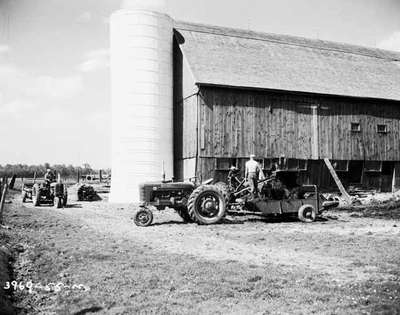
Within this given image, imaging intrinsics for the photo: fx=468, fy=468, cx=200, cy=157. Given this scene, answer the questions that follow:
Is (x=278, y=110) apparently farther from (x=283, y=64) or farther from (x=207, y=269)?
(x=207, y=269)

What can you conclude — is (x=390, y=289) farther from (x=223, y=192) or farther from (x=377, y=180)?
(x=377, y=180)

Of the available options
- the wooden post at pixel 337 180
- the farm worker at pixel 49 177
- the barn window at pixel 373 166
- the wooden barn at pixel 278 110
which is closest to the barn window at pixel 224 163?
the wooden barn at pixel 278 110

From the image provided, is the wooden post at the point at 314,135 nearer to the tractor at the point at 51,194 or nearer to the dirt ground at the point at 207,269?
the dirt ground at the point at 207,269

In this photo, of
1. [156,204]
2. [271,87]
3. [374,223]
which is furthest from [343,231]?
[271,87]

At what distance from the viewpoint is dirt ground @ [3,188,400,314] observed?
5785mm

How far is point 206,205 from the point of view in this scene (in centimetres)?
1433

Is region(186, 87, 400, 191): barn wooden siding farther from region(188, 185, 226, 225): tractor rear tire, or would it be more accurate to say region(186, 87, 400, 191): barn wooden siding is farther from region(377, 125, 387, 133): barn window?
region(188, 185, 226, 225): tractor rear tire

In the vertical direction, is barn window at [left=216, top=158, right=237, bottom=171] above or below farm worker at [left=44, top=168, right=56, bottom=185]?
above

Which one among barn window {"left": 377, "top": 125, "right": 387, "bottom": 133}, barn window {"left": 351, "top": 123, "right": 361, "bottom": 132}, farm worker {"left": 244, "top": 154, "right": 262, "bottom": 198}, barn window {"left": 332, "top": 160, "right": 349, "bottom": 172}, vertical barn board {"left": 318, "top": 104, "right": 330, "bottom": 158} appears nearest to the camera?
farm worker {"left": 244, "top": 154, "right": 262, "bottom": 198}

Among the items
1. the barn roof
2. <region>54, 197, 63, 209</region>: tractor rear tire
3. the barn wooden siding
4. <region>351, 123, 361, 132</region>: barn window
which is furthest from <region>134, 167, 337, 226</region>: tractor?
<region>351, 123, 361, 132</region>: barn window

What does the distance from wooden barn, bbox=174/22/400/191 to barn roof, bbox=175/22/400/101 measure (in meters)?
0.07

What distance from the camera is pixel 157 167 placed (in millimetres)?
24422

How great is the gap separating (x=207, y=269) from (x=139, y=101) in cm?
1783

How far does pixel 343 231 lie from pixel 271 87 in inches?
519
